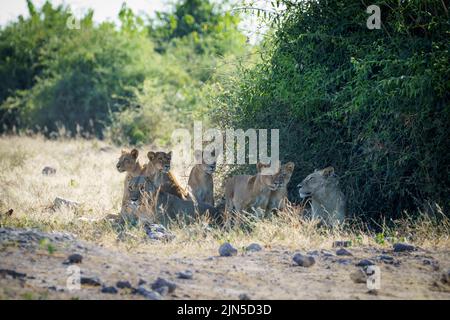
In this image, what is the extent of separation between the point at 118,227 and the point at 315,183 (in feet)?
10.2

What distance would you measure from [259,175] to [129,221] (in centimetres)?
216

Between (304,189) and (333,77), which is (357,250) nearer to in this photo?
(304,189)

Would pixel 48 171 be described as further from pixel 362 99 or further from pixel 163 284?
pixel 163 284

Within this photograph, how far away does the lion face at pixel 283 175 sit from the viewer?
39.0ft

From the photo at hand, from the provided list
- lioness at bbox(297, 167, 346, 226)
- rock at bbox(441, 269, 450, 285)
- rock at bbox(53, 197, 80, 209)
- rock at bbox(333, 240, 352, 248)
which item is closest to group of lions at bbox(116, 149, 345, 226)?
lioness at bbox(297, 167, 346, 226)

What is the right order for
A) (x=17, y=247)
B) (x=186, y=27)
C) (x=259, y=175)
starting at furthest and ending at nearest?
1. (x=186, y=27)
2. (x=259, y=175)
3. (x=17, y=247)

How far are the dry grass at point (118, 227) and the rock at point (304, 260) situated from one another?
36.2 inches

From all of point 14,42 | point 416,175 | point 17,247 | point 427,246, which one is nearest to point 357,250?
point 427,246

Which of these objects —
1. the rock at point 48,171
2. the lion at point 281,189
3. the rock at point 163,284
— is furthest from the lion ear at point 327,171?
the rock at point 48,171

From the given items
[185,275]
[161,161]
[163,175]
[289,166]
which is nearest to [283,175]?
[289,166]

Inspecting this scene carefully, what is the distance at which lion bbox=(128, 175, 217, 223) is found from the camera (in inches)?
474

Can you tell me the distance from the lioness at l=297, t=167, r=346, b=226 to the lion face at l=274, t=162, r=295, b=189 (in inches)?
11.3

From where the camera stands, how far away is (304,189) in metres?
12.1

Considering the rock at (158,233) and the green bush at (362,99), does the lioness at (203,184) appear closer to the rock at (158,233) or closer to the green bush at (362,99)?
the green bush at (362,99)
